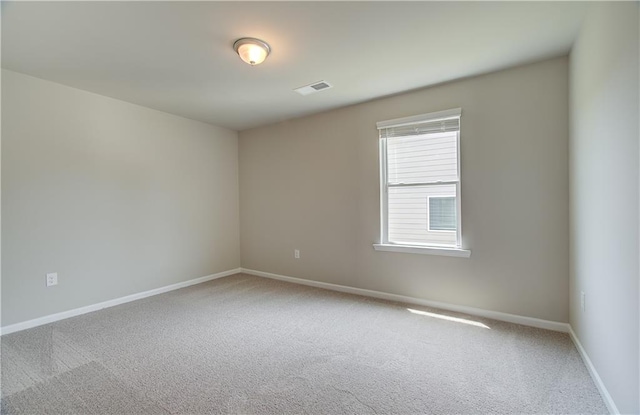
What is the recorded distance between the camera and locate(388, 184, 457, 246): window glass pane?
312cm

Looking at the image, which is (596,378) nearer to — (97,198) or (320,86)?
(320,86)

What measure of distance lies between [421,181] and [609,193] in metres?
1.72

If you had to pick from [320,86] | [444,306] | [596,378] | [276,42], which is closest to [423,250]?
[444,306]

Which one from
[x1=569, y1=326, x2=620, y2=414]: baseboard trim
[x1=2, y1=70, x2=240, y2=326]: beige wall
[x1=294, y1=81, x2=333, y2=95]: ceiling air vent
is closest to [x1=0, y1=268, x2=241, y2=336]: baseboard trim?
[x1=2, y1=70, x2=240, y2=326]: beige wall

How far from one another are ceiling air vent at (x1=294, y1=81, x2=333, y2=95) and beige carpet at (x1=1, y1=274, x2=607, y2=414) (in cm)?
245

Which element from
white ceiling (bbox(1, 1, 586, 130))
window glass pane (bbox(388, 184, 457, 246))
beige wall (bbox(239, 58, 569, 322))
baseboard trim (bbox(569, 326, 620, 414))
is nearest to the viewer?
baseboard trim (bbox(569, 326, 620, 414))

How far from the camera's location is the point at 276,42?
7.31 feet

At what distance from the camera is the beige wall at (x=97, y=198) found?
271 cm

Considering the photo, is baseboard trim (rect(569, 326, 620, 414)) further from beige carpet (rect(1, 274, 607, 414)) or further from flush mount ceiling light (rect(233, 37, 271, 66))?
flush mount ceiling light (rect(233, 37, 271, 66))

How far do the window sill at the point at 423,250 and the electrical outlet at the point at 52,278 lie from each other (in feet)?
11.3

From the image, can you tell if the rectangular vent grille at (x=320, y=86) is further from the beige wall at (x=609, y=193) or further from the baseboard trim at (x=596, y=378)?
the baseboard trim at (x=596, y=378)

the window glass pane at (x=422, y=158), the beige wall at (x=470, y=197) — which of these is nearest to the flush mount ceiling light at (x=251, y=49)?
the beige wall at (x=470, y=197)

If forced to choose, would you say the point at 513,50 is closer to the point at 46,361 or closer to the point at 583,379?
the point at 583,379

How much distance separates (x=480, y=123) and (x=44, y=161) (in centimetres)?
441
